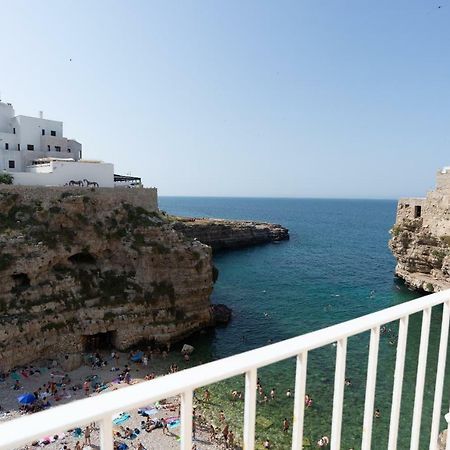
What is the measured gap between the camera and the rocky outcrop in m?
66.4

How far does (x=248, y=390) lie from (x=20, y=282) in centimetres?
2623

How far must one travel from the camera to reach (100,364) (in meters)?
23.2

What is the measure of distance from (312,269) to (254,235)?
23.4 meters

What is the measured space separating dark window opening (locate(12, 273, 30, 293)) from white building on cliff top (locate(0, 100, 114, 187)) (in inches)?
356

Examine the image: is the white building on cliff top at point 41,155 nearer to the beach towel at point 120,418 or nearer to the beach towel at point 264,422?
the beach towel at point 264,422

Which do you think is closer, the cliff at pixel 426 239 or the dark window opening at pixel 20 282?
the dark window opening at pixel 20 282

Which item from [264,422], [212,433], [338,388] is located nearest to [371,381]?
[338,388]

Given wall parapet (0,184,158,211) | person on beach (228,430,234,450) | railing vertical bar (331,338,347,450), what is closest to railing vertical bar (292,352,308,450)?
railing vertical bar (331,338,347,450)

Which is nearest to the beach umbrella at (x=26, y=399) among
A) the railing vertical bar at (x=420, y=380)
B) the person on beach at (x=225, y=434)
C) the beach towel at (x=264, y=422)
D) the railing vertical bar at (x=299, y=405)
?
the person on beach at (x=225, y=434)

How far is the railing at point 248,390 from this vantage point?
1448mm

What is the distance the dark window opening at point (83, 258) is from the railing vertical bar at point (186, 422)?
27.3 m

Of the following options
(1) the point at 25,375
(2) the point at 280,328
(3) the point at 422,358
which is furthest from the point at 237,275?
(3) the point at 422,358

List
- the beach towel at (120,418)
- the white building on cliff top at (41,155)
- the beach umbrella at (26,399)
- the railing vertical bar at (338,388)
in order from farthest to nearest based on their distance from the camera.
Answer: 1. the white building on cliff top at (41,155)
2. the beach umbrella at (26,399)
3. the railing vertical bar at (338,388)
4. the beach towel at (120,418)

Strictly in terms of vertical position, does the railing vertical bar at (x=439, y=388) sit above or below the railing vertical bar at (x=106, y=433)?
below
